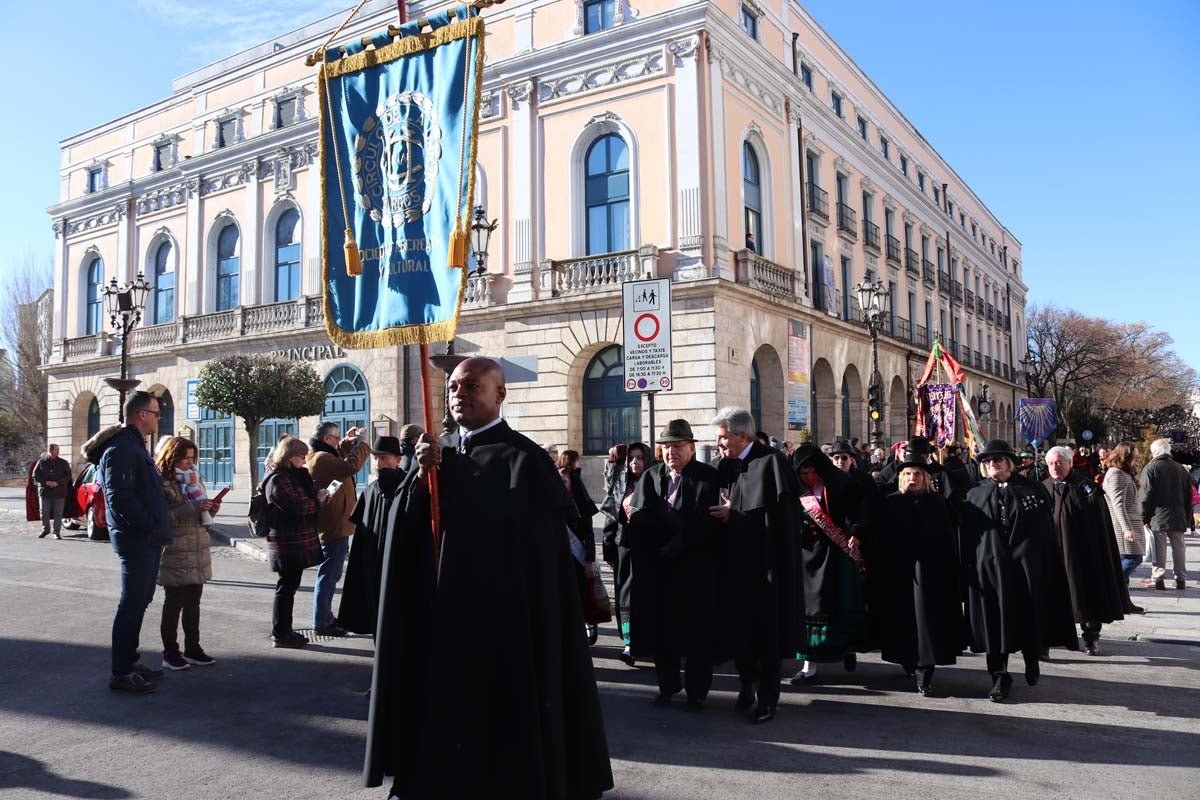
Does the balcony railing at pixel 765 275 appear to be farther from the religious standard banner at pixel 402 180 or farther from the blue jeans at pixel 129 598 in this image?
the religious standard banner at pixel 402 180

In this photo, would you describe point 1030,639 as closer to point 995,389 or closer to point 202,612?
point 202,612

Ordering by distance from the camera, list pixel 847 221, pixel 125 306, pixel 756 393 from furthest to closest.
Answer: pixel 847 221 < pixel 756 393 < pixel 125 306

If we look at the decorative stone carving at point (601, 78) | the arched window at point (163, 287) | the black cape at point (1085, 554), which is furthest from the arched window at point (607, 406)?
the arched window at point (163, 287)

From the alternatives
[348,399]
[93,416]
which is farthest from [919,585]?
[93,416]

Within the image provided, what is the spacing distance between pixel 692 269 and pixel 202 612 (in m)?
14.4

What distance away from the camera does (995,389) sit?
4866 cm

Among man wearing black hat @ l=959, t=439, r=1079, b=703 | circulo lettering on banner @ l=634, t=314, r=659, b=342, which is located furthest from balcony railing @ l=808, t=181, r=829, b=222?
man wearing black hat @ l=959, t=439, r=1079, b=703

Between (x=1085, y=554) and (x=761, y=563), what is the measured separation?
359 centimetres

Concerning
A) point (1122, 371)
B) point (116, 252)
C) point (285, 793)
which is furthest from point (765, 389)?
point (1122, 371)

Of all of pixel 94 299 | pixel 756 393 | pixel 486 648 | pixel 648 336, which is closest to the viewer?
pixel 486 648

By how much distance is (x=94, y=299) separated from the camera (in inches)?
1371

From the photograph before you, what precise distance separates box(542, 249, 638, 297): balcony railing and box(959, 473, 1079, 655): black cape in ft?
51.4

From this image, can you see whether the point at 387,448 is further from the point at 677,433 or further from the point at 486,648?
the point at 486,648

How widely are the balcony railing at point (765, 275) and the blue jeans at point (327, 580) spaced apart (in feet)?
51.0
